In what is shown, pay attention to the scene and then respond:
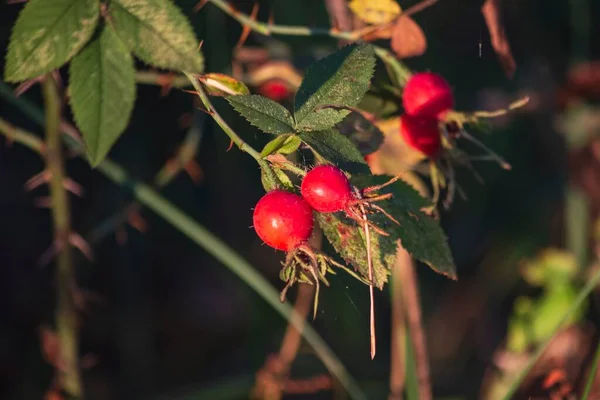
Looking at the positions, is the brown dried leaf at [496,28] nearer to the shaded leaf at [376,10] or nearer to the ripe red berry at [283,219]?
the shaded leaf at [376,10]

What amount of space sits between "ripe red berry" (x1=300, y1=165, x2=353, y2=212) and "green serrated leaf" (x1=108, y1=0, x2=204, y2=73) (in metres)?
0.24

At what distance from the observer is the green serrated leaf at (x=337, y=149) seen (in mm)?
659

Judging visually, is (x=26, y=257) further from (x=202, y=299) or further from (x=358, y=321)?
(x=358, y=321)

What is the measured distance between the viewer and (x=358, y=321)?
1912mm

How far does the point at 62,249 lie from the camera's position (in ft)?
3.73

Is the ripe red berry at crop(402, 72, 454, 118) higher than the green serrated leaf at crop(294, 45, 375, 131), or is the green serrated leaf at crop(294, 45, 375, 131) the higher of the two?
the green serrated leaf at crop(294, 45, 375, 131)

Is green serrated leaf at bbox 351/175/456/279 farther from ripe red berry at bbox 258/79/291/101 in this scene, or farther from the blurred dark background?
the blurred dark background

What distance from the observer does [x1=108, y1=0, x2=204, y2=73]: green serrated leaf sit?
79cm

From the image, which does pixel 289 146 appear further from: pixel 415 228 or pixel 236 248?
pixel 236 248

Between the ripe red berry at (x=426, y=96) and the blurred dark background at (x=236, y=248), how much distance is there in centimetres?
Result: 82

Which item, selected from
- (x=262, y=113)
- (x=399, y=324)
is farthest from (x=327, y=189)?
(x=399, y=324)

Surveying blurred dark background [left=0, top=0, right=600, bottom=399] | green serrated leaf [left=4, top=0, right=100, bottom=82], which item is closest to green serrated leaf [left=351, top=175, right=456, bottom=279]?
green serrated leaf [left=4, top=0, right=100, bottom=82]

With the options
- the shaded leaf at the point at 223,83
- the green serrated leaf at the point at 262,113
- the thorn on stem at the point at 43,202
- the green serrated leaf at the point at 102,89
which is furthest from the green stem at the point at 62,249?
the green serrated leaf at the point at 262,113

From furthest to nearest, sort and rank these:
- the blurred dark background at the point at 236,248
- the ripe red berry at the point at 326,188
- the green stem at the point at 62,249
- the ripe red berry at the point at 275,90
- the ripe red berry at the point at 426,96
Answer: the blurred dark background at the point at 236,248 < the ripe red berry at the point at 275,90 < the green stem at the point at 62,249 < the ripe red berry at the point at 426,96 < the ripe red berry at the point at 326,188
